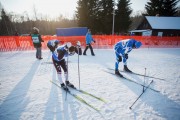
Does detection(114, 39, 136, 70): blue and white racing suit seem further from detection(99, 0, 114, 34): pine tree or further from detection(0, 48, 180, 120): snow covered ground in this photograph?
detection(99, 0, 114, 34): pine tree

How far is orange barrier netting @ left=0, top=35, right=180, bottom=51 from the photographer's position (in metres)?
13.1

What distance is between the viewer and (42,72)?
6383 mm

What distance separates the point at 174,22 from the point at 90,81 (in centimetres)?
2935

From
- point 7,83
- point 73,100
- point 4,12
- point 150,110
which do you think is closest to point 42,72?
point 7,83

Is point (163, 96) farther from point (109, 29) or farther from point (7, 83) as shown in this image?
point (109, 29)

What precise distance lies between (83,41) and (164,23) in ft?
69.3

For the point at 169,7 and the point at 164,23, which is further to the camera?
the point at 169,7

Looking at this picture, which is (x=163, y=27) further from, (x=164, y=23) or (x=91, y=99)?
(x=91, y=99)

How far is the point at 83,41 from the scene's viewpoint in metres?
13.7

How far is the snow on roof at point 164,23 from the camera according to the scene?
83.1 feet

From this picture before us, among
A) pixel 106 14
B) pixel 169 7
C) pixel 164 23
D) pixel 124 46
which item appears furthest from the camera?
pixel 169 7

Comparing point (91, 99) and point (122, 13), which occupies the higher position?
point (122, 13)

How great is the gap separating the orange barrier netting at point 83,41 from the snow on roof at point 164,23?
10758 mm

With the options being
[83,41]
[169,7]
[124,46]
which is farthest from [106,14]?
[124,46]
